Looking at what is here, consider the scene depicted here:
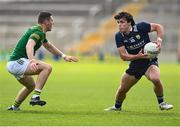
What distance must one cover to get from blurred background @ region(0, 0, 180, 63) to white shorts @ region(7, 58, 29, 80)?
126ft

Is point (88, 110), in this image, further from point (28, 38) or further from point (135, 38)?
point (28, 38)

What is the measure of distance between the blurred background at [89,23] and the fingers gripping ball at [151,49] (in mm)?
38732

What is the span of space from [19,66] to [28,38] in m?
0.59

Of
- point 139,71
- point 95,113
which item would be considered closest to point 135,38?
point 139,71

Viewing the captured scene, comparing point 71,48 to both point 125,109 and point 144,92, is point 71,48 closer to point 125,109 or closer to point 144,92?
point 144,92

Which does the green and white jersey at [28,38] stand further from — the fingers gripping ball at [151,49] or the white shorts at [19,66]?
the fingers gripping ball at [151,49]

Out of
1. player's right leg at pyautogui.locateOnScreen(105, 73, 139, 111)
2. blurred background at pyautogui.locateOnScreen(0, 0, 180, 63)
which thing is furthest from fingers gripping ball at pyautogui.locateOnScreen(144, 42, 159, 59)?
blurred background at pyautogui.locateOnScreen(0, 0, 180, 63)

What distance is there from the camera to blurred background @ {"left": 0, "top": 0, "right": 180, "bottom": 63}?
55.4m

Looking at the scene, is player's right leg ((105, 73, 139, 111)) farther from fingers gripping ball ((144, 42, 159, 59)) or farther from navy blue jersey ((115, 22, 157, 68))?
fingers gripping ball ((144, 42, 159, 59))

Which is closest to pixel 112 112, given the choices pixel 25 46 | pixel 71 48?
pixel 25 46

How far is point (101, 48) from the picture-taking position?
181 ft

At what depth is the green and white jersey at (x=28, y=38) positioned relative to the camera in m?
13.1

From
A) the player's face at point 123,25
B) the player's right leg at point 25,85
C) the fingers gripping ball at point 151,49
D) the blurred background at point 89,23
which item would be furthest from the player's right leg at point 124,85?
the blurred background at point 89,23

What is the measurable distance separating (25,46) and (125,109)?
2750mm
